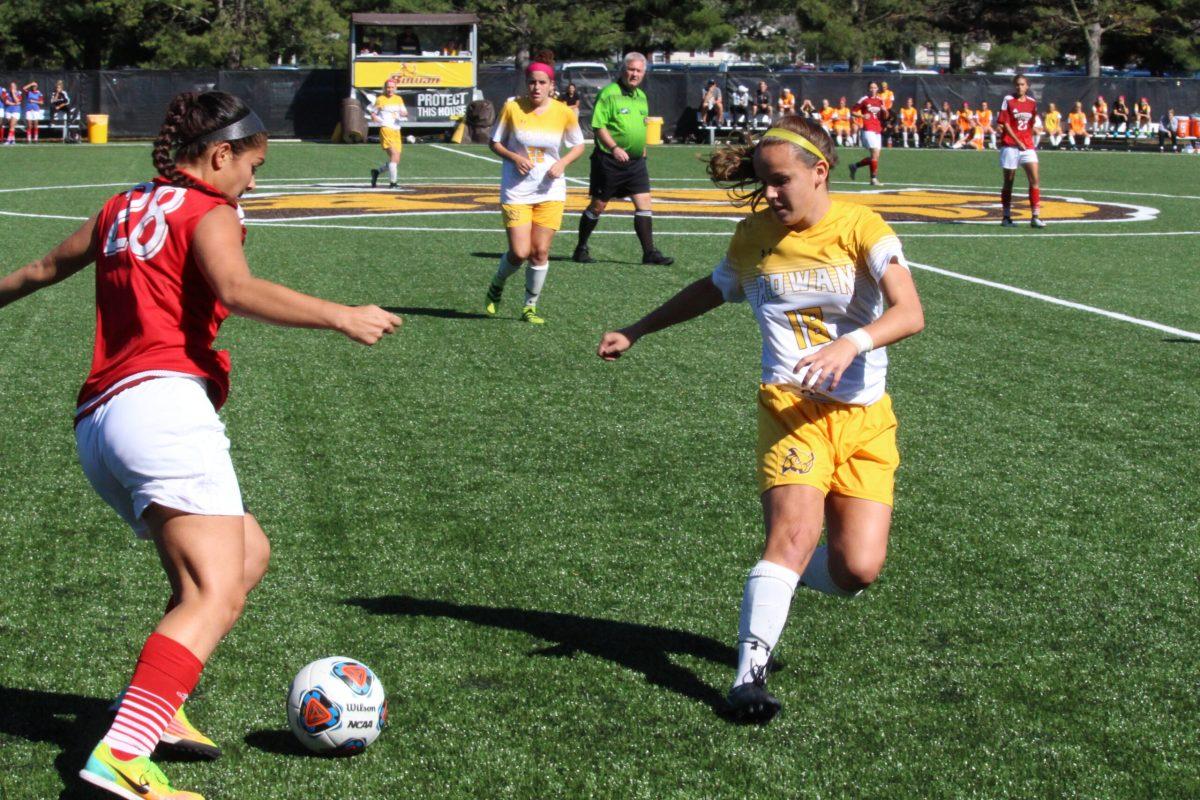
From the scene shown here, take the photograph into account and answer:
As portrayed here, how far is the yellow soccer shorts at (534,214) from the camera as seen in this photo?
11141 mm

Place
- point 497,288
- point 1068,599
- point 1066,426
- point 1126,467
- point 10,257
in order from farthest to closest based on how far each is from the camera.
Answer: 1. point 10,257
2. point 497,288
3. point 1066,426
4. point 1126,467
5. point 1068,599

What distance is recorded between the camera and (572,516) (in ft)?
20.7

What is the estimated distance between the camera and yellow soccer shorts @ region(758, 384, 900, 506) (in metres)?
4.46

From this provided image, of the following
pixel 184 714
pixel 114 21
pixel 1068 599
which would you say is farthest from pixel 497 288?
pixel 114 21

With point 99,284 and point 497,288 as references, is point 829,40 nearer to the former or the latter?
point 497,288

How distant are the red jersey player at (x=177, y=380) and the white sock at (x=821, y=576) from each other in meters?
1.82

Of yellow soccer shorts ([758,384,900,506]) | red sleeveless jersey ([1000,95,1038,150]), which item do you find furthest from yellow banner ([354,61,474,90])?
yellow soccer shorts ([758,384,900,506])

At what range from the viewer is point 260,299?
135 inches

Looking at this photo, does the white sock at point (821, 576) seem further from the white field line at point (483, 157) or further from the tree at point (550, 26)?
the tree at point (550, 26)

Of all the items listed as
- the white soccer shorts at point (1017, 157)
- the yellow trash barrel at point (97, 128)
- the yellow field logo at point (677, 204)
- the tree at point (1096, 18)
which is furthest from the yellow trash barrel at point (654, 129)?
the tree at point (1096, 18)

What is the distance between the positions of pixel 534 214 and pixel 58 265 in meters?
7.43

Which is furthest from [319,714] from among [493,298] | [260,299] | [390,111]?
[390,111]

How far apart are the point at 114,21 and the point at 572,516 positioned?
54502 millimetres

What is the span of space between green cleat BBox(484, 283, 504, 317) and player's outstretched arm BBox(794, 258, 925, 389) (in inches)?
280
